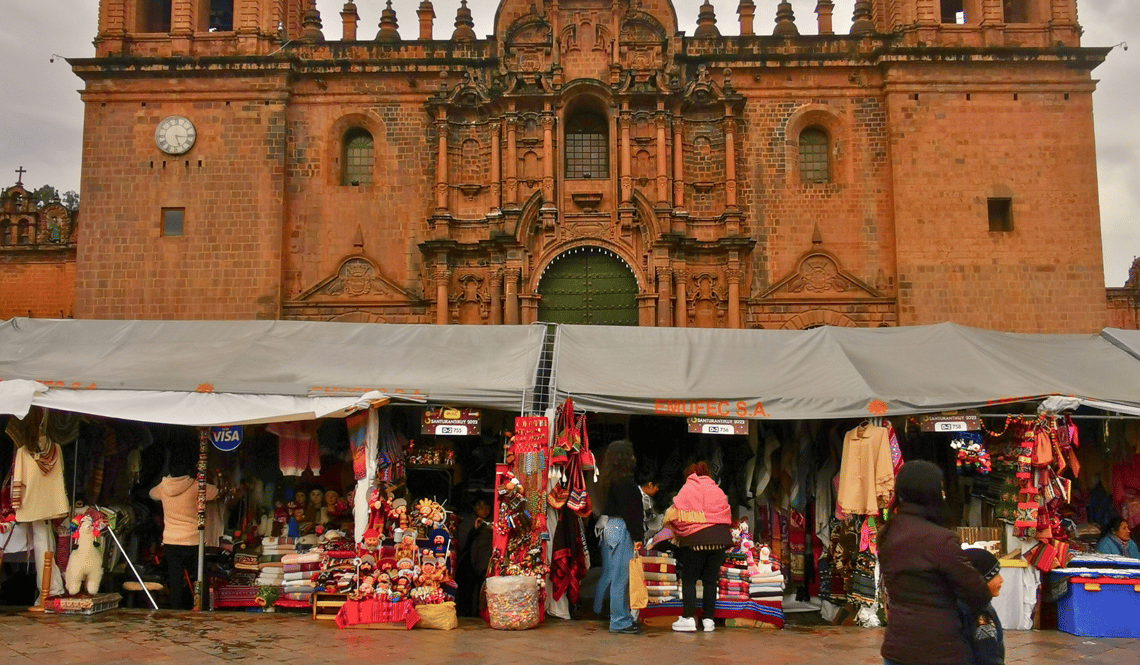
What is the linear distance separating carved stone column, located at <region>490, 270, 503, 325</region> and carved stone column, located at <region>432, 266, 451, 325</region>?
2.93 ft

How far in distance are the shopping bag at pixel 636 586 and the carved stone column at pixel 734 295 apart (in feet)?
35.7

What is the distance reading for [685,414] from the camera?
9.66 meters

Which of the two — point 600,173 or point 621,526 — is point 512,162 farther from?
point 621,526

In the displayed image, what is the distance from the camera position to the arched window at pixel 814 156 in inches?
809

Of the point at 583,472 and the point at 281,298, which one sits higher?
the point at 281,298

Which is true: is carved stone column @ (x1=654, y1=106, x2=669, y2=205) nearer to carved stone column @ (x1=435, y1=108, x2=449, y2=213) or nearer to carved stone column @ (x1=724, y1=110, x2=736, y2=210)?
carved stone column @ (x1=724, y1=110, x2=736, y2=210)

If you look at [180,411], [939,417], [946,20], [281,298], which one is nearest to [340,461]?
[180,411]

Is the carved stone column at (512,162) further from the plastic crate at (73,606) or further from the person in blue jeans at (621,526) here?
the plastic crate at (73,606)

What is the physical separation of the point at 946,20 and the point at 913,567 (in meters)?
20.8

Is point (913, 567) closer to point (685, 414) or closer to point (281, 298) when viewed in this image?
point (685, 414)

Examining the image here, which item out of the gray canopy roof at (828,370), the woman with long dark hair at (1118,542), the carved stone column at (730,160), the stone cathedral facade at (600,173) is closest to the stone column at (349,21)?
the stone cathedral facade at (600,173)

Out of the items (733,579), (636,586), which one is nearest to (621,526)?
(636,586)

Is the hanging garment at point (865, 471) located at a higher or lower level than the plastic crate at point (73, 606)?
higher

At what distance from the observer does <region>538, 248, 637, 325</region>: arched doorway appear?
19.6m
